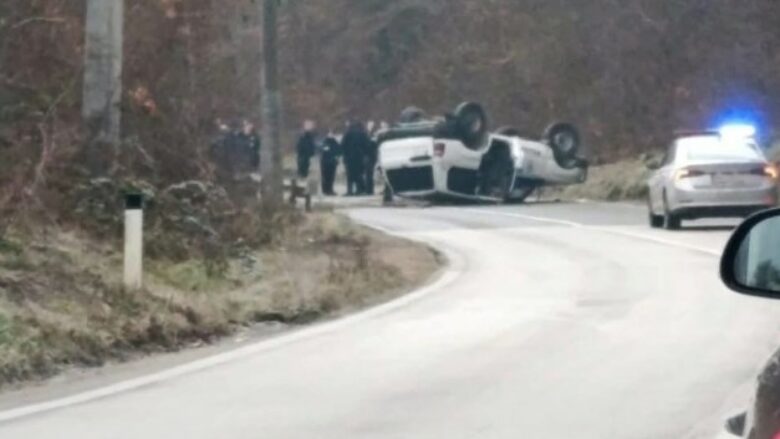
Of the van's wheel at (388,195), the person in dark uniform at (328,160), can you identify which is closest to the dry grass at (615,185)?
the van's wheel at (388,195)

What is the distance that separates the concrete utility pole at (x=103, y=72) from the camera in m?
19.5

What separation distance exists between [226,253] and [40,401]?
836cm

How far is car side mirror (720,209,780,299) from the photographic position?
5.12 meters

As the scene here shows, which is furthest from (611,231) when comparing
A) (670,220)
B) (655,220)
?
(655,220)

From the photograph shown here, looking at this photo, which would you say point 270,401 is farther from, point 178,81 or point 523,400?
point 178,81

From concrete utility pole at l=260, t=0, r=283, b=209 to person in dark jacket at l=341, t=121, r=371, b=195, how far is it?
1339cm

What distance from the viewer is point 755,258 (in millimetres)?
5258

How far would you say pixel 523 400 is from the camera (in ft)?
39.7

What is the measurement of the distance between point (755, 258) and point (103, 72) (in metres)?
15.1

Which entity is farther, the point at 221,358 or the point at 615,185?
the point at 615,185

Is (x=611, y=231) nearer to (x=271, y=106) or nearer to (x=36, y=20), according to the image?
(x=271, y=106)

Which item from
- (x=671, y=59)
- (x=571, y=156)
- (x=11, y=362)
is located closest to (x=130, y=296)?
(x=11, y=362)

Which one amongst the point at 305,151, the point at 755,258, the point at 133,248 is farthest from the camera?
the point at 305,151

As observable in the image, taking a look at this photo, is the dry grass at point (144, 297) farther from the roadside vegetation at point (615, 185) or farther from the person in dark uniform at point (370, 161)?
the person in dark uniform at point (370, 161)
